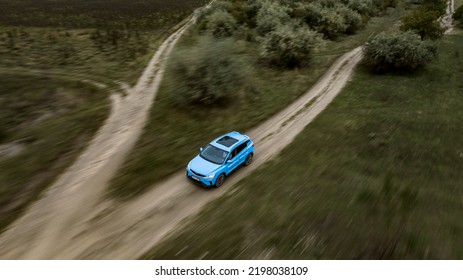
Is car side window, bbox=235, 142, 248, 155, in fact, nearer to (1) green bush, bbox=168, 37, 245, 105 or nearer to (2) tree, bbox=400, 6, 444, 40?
(1) green bush, bbox=168, 37, 245, 105

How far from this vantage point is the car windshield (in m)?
16.4

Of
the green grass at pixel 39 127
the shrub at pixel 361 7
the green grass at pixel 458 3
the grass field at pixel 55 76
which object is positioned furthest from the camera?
the green grass at pixel 458 3

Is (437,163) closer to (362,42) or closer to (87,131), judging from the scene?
(87,131)

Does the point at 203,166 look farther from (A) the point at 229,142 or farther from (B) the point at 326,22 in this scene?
(B) the point at 326,22

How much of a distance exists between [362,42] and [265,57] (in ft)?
66.2

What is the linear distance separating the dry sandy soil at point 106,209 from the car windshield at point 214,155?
1.36 meters

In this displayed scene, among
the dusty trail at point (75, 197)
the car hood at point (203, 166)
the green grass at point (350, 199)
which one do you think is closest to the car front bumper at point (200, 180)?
the car hood at point (203, 166)

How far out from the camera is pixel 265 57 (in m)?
36.5

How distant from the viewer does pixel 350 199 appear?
48.9 feet

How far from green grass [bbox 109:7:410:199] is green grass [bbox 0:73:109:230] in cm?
370

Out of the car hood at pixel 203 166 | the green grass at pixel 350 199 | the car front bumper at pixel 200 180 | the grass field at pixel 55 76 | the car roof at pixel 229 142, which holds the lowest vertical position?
the green grass at pixel 350 199

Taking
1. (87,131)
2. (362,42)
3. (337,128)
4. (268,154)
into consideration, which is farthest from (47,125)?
(362,42)

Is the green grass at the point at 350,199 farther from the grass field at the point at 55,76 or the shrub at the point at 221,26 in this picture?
the shrub at the point at 221,26

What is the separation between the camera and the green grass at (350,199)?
1206 cm
